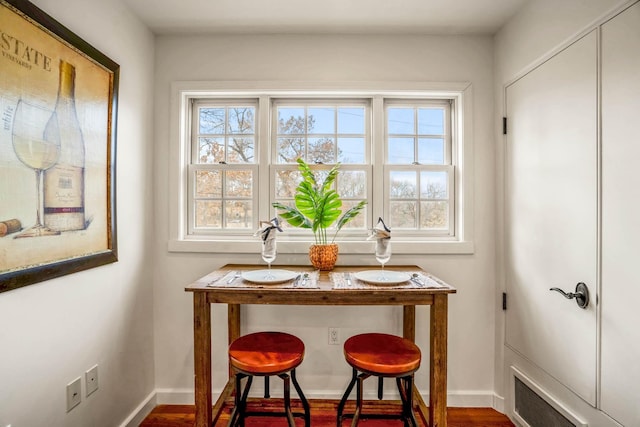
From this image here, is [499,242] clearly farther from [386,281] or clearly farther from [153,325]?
[153,325]

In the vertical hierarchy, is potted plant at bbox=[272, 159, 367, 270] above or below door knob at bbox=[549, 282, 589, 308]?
above

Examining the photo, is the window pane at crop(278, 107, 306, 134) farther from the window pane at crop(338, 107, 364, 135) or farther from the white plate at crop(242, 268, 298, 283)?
the white plate at crop(242, 268, 298, 283)

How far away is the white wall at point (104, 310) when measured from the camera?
1.25 m

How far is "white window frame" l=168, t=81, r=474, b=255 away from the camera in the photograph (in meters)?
2.17

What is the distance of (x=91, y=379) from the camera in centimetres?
160

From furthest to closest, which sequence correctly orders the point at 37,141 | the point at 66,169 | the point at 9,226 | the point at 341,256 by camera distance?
the point at 341,256, the point at 66,169, the point at 37,141, the point at 9,226

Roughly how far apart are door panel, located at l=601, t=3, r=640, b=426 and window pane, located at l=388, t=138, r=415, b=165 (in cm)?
112

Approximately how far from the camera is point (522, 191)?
1899 mm

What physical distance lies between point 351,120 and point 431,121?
610 mm

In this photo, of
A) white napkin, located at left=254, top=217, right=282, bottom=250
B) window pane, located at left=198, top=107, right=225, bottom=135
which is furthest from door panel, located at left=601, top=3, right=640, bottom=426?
window pane, located at left=198, top=107, right=225, bottom=135

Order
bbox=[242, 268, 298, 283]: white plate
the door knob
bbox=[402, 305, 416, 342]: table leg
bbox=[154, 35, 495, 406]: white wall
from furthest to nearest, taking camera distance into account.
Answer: bbox=[154, 35, 495, 406]: white wall → bbox=[402, 305, 416, 342]: table leg → bbox=[242, 268, 298, 283]: white plate → the door knob

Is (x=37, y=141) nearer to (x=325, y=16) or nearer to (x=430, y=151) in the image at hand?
(x=325, y=16)

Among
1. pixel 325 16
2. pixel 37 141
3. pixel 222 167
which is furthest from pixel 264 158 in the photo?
pixel 37 141

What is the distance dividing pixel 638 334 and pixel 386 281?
3.32 feet
